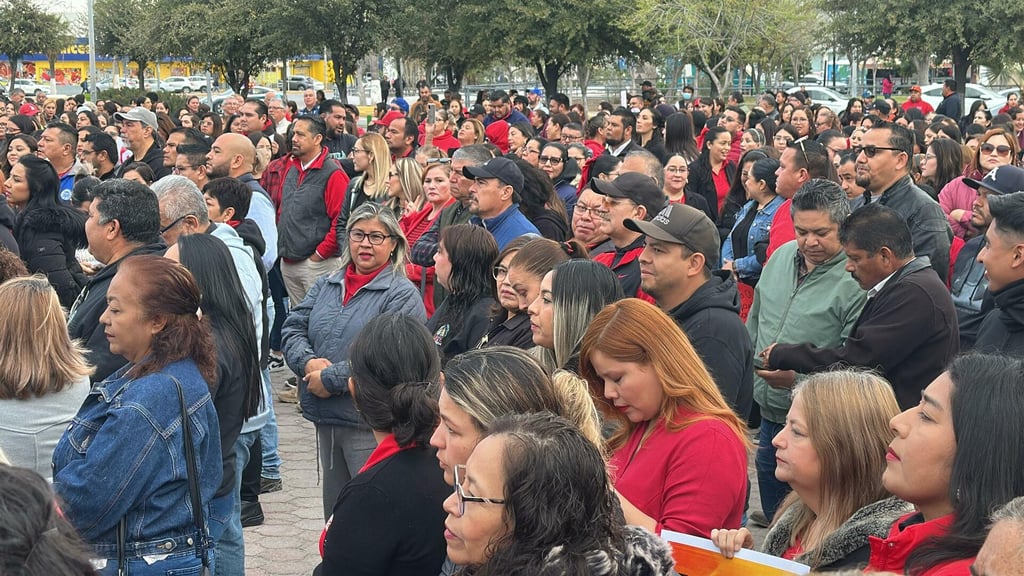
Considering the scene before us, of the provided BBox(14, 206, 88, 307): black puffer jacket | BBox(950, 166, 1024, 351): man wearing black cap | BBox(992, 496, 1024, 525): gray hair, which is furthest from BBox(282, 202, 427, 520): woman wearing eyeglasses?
BBox(992, 496, 1024, 525): gray hair

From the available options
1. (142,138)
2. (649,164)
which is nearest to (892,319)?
(649,164)

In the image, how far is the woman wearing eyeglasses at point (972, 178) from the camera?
8.12 metres

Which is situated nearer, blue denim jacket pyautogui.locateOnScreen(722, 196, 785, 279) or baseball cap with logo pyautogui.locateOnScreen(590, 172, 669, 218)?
baseball cap with logo pyautogui.locateOnScreen(590, 172, 669, 218)

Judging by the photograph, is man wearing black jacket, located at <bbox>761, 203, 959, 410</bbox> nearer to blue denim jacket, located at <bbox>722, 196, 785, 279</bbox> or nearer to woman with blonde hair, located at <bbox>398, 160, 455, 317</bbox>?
blue denim jacket, located at <bbox>722, 196, 785, 279</bbox>

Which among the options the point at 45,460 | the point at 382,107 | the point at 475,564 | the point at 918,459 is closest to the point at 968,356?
the point at 918,459

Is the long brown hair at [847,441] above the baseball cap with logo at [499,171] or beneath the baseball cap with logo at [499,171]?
beneath

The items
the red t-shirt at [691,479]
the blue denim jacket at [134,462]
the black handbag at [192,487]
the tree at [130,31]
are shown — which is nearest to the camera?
the red t-shirt at [691,479]

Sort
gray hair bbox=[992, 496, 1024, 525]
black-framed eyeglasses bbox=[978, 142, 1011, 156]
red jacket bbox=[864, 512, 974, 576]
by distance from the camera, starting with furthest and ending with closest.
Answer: black-framed eyeglasses bbox=[978, 142, 1011, 156], red jacket bbox=[864, 512, 974, 576], gray hair bbox=[992, 496, 1024, 525]

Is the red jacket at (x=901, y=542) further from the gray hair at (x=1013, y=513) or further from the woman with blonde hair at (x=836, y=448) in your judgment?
the gray hair at (x=1013, y=513)

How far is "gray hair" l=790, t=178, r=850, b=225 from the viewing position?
5.60 meters

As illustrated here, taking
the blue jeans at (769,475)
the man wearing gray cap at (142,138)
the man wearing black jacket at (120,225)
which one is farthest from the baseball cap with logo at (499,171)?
the man wearing gray cap at (142,138)

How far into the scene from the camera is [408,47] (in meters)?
31.1

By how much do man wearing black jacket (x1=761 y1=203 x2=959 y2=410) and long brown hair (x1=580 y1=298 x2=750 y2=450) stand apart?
1637mm

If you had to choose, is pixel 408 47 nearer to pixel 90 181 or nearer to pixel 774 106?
pixel 774 106
